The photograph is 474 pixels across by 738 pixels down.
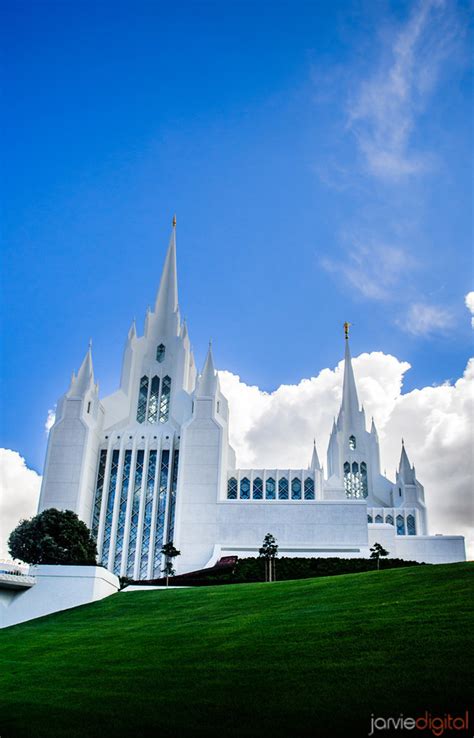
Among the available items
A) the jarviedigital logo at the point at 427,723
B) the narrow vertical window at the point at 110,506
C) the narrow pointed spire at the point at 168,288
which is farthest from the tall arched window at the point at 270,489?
the jarviedigital logo at the point at 427,723

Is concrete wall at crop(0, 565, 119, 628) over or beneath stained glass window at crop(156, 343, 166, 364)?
beneath

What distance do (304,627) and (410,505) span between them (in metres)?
48.1

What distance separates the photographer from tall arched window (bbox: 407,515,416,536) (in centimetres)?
5788

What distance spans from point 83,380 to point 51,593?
27.5 m

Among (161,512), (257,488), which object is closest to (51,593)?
(161,512)

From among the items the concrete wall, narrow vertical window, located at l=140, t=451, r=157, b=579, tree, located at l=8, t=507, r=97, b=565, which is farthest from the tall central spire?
the concrete wall

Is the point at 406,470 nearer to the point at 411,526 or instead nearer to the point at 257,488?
the point at 411,526

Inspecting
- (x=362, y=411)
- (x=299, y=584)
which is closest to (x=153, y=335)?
(x=362, y=411)

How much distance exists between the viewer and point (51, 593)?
24141mm

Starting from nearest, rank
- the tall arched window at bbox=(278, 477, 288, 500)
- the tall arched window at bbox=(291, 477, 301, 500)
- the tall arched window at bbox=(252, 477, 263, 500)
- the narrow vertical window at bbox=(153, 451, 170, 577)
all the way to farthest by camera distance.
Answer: the narrow vertical window at bbox=(153, 451, 170, 577), the tall arched window at bbox=(291, 477, 301, 500), the tall arched window at bbox=(252, 477, 263, 500), the tall arched window at bbox=(278, 477, 288, 500)

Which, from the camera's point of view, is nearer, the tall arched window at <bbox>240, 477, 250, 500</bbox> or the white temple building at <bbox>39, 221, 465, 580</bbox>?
the white temple building at <bbox>39, 221, 465, 580</bbox>

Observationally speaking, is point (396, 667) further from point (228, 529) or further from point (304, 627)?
point (228, 529)

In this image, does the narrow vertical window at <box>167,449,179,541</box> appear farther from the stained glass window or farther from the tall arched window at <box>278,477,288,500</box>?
the tall arched window at <box>278,477,288,500</box>

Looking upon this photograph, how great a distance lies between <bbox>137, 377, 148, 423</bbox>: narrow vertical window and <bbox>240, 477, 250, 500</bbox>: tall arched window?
10.2 metres
